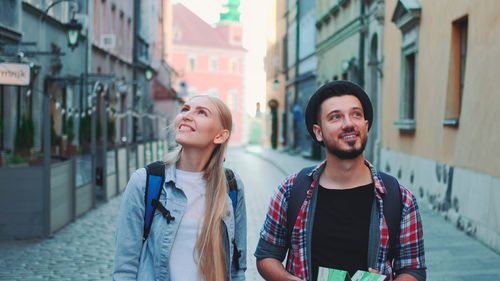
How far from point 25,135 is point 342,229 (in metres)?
14.4

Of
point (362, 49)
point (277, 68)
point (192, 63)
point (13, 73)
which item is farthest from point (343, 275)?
point (192, 63)

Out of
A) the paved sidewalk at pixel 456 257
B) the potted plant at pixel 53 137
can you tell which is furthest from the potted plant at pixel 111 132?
the paved sidewalk at pixel 456 257

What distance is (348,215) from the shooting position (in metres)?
2.75

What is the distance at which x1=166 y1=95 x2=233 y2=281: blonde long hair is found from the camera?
10.1 feet

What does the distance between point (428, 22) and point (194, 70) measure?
224 ft

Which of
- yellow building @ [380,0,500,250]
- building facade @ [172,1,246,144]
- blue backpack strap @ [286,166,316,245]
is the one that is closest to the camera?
blue backpack strap @ [286,166,316,245]

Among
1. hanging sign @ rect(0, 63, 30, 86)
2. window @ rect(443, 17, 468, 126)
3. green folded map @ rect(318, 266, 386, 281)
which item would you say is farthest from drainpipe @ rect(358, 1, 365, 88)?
green folded map @ rect(318, 266, 386, 281)

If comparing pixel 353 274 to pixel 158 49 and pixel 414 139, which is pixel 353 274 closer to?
pixel 414 139

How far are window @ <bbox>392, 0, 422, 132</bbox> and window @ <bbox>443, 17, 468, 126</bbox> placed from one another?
2226mm

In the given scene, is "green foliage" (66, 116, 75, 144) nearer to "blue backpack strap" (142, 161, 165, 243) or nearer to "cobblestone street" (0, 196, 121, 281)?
"cobblestone street" (0, 196, 121, 281)

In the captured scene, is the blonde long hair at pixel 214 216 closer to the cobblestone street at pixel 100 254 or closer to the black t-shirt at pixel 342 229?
the black t-shirt at pixel 342 229

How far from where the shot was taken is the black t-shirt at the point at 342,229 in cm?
273

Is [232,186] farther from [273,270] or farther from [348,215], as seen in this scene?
[348,215]

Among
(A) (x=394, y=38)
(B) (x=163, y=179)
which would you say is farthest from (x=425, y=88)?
(B) (x=163, y=179)
